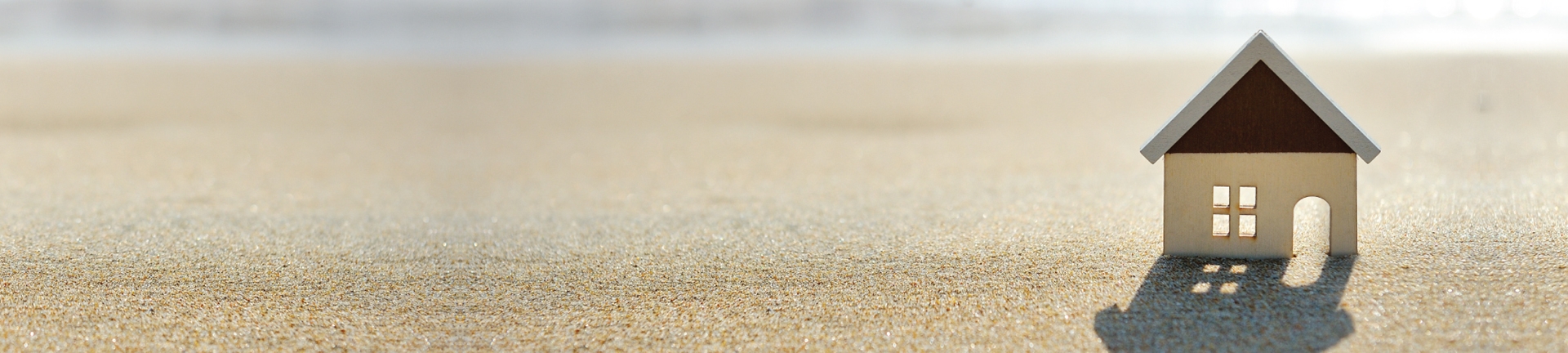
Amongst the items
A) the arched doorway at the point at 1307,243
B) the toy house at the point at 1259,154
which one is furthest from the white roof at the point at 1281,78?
the arched doorway at the point at 1307,243

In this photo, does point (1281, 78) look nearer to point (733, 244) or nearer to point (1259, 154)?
point (1259, 154)

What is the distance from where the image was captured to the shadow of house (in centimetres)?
174

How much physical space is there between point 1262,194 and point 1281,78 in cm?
25

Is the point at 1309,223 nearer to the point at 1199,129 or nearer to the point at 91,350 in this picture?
the point at 1199,129

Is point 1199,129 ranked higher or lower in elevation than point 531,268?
higher

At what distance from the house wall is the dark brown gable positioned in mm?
18

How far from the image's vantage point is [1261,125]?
2172mm

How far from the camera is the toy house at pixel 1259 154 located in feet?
6.95

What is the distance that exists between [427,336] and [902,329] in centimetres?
79

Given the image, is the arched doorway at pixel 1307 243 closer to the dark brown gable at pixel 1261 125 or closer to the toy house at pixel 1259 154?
the toy house at pixel 1259 154

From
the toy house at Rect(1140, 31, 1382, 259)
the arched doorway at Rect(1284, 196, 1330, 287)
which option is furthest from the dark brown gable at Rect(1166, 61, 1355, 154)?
the arched doorway at Rect(1284, 196, 1330, 287)

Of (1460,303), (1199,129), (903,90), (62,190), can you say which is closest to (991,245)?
(1199,129)

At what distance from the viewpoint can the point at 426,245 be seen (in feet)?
8.75

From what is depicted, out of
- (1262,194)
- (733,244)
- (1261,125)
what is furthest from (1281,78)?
(733,244)
